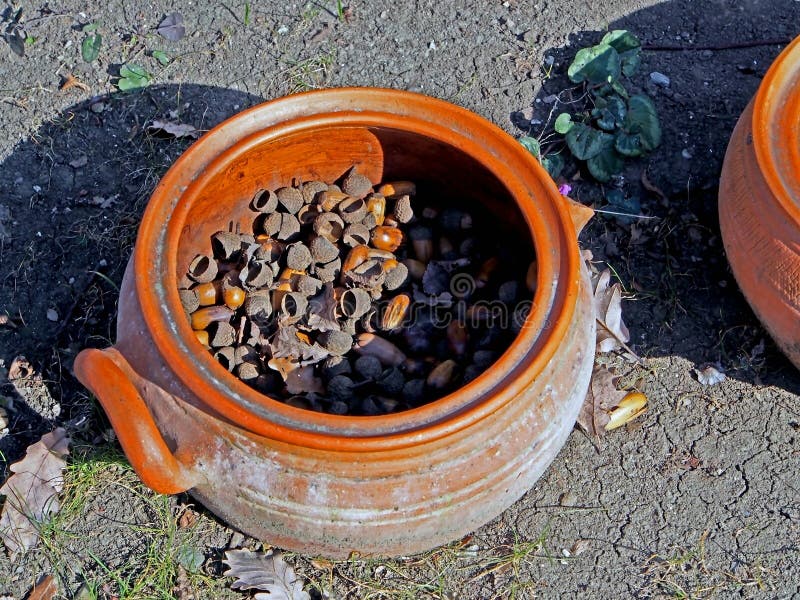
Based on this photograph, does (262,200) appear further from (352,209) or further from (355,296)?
(355,296)

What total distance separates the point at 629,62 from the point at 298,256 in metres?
1.75

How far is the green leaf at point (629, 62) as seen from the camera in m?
3.53

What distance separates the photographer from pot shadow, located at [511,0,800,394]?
3.07 meters

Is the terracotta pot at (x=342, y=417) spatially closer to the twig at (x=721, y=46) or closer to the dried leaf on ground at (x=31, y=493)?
the dried leaf on ground at (x=31, y=493)

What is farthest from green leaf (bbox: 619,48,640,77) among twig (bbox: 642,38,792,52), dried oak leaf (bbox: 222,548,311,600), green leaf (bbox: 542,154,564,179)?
dried oak leaf (bbox: 222,548,311,600)

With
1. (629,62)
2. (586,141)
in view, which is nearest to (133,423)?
(586,141)

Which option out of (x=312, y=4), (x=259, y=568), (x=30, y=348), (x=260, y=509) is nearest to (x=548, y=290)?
(x=260, y=509)

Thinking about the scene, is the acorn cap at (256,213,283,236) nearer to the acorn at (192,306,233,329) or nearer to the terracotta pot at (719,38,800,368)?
the acorn at (192,306,233,329)

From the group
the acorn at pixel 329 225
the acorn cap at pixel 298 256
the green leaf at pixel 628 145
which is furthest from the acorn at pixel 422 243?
the green leaf at pixel 628 145

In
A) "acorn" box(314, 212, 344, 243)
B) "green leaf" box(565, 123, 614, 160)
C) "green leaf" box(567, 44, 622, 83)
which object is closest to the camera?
"acorn" box(314, 212, 344, 243)

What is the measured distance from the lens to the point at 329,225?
2.77 metres

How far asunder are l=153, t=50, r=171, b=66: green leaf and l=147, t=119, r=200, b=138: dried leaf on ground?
32cm

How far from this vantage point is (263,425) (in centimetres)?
198

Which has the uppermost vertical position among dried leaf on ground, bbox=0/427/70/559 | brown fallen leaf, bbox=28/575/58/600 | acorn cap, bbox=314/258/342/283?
acorn cap, bbox=314/258/342/283
